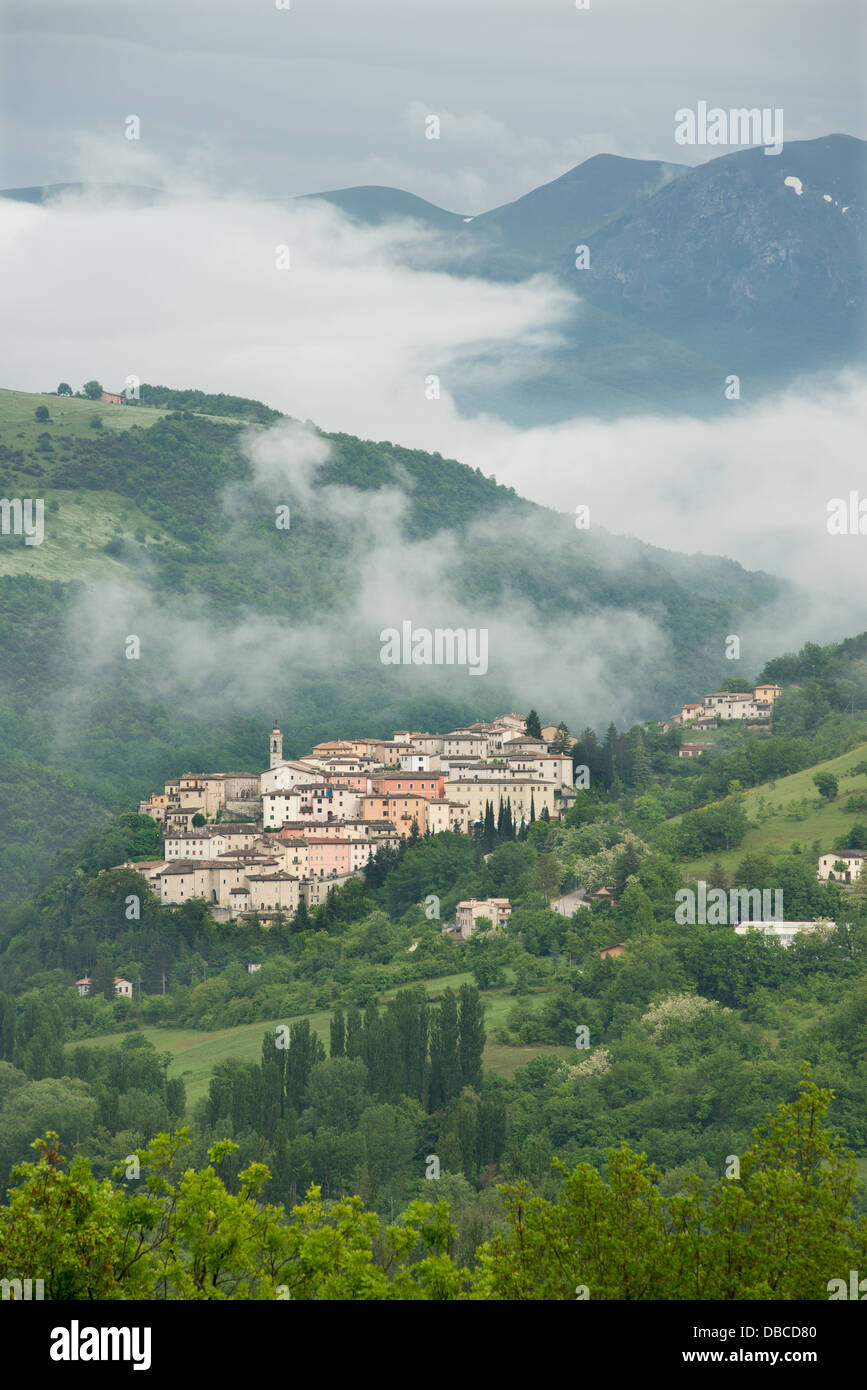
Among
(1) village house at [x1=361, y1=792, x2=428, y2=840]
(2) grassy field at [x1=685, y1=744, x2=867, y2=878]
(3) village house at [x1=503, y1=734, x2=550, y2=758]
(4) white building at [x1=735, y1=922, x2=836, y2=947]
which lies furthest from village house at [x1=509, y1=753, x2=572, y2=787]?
(4) white building at [x1=735, y1=922, x2=836, y2=947]

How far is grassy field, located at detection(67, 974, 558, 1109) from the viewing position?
47406 mm

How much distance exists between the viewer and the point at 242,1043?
168ft

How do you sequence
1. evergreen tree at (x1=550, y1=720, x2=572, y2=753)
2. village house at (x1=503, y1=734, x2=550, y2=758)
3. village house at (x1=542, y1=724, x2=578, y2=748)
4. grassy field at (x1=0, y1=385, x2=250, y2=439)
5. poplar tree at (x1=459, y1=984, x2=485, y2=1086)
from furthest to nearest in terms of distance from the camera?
grassy field at (x1=0, y1=385, x2=250, y2=439) → village house at (x1=542, y1=724, x2=578, y2=748) → evergreen tree at (x1=550, y1=720, x2=572, y2=753) → village house at (x1=503, y1=734, x2=550, y2=758) → poplar tree at (x1=459, y1=984, x2=485, y2=1086)

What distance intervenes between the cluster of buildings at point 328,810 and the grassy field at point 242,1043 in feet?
20.6

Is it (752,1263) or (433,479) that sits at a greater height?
(433,479)

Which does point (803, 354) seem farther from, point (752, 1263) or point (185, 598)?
point (752, 1263)

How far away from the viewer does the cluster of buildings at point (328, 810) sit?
202 ft

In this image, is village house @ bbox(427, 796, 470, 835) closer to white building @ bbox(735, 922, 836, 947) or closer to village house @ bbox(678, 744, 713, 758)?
village house @ bbox(678, 744, 713, 758)

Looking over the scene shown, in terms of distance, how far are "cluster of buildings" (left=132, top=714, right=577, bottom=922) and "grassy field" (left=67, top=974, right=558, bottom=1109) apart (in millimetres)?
6266

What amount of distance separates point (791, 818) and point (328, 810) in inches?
704

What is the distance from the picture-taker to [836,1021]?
1764 inches

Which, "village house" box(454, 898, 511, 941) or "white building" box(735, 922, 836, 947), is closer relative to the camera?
"white building" box(735, 922, 836, 947)
